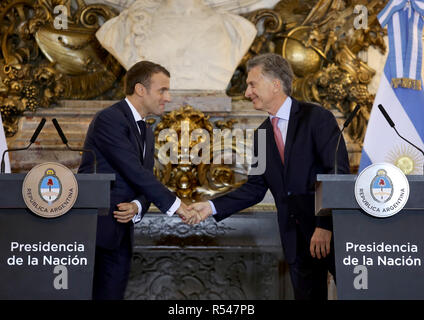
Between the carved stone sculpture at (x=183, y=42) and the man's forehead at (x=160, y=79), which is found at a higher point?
the carved stone sculpture at (x=183, y=42)

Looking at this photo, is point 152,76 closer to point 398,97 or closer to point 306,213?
point 306,213

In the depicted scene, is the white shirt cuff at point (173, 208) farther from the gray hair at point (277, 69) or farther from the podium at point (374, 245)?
the podium at point (374, 245)

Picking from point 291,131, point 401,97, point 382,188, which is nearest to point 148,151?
point 291,131

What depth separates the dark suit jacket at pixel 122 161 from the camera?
3.83 meters

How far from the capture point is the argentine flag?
497 centimetres

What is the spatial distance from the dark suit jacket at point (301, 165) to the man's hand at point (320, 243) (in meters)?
0.06

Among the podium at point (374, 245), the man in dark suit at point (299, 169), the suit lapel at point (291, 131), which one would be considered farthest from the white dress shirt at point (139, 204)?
the podium at point (374, 245)

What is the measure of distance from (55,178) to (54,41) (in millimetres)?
3155

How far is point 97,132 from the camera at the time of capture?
3908mm

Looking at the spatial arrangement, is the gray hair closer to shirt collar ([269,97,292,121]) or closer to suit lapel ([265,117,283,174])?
shirt collar ([269,97,292,121])

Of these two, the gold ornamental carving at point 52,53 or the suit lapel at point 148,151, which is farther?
the gold ornamental carving at point 52,53

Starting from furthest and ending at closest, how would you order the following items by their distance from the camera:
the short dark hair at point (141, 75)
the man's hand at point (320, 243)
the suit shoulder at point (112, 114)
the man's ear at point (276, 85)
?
the short dark hair at point (141, 75) → the man's ear at point (276, 85) → the suit shoulder at point (112, 114) → the man's hand at point (320, 243)

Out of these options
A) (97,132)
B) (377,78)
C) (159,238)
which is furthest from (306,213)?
(377,78)

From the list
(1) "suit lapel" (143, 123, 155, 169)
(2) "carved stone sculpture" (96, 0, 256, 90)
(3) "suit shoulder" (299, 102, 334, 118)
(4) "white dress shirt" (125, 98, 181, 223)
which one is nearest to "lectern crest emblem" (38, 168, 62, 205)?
(4) "white dress shirt" (125, 98, 181, 223)
